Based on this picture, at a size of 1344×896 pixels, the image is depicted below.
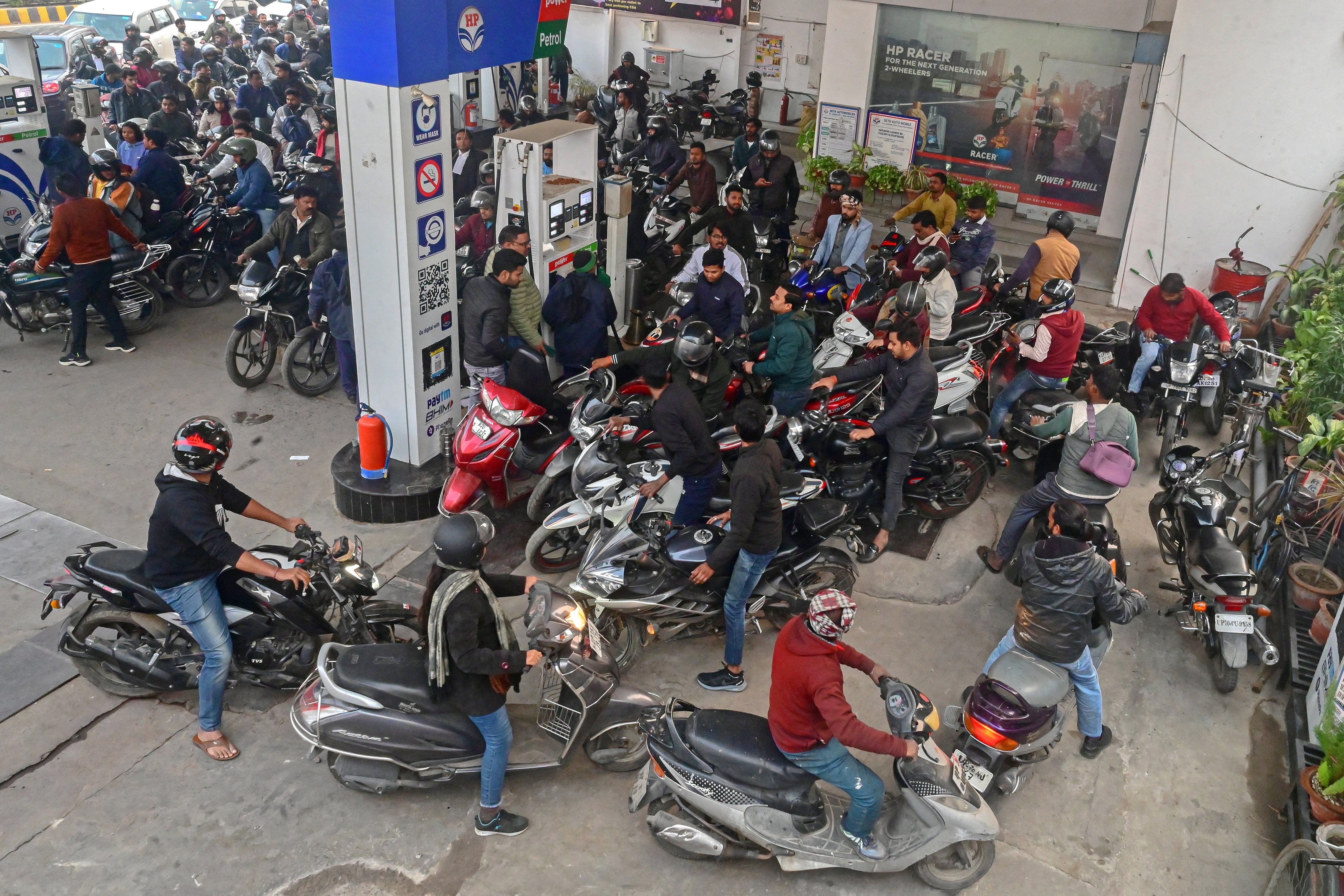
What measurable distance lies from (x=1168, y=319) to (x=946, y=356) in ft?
6.54

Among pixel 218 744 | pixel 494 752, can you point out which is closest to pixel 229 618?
pixel 218 744

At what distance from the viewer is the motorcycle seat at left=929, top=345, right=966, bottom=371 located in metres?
7.99

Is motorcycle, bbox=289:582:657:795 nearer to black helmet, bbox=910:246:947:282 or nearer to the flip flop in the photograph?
the flip flop

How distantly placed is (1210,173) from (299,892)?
35.6 feet

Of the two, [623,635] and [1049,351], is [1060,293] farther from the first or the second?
[623,635]

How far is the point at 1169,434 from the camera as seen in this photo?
8227 mm

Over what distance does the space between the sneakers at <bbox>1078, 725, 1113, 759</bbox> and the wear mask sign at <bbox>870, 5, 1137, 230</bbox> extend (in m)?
9.40

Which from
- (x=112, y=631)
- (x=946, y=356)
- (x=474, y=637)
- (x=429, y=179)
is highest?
(x=429, y=179)

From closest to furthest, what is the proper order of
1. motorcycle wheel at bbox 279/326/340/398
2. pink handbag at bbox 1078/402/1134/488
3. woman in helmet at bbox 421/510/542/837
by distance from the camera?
woman in helmet at bbox 421/510/542/837
pink handbag at bbox 1078/402/1134/488
motorcycle wheel at bbox 279/326/340/398

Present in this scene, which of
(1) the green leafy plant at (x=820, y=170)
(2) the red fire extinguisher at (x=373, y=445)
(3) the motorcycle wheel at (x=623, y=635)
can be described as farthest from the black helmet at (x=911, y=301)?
(1) the green leafy plant at (x=820, y=170)

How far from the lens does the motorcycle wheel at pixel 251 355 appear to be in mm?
8750

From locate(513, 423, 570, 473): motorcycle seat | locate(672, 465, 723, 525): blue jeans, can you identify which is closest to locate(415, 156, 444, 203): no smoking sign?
locate(513, 423, 570, 473): motorcycle seat

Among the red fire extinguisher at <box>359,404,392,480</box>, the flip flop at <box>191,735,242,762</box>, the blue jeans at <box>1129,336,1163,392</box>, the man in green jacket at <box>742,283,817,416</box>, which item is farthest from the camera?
the blue jeans at <box>1129,336,1163,392</box>

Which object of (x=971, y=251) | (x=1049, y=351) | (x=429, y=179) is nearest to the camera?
(x=429, y=179)
